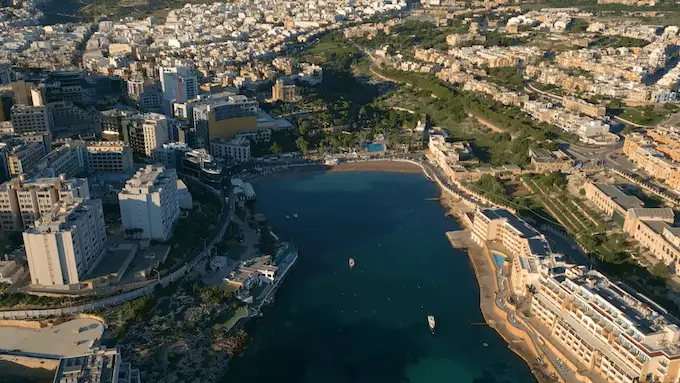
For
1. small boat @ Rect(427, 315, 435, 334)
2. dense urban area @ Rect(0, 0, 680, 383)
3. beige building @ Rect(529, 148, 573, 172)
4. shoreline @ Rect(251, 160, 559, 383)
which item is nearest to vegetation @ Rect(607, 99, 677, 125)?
dense urban area @ Rect(0, 0, 680, 383)

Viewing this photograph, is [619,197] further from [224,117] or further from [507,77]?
[507,77]

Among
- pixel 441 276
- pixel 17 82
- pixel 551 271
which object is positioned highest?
pixel 17 82

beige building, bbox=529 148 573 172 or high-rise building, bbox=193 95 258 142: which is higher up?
high-rise building, bbox=193 95 258 142

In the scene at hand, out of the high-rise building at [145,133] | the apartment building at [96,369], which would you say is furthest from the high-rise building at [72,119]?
the apartment building at [96,369]

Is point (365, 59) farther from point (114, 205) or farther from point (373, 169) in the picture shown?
point (114, 205)

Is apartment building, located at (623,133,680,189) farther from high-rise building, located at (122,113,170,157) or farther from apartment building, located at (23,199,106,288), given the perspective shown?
apartment building, located at (23,199,106,288)

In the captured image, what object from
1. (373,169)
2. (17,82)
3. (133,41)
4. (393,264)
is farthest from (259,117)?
(133,41)

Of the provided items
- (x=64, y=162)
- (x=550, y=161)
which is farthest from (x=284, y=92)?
(x=550, y=161)
